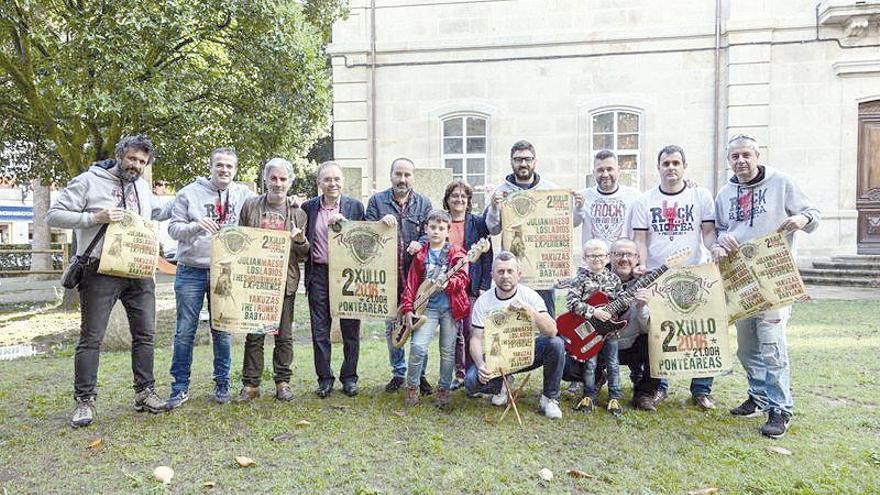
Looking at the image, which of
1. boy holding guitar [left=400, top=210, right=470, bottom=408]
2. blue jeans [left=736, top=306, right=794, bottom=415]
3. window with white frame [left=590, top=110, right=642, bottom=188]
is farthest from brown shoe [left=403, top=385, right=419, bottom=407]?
window with white frame [left=590, top=110, right=642, bottom=188]

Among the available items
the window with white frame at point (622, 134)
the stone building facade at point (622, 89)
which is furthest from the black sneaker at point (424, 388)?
the window with white frame at point (622, 134)

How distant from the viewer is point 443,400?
492 centimetres

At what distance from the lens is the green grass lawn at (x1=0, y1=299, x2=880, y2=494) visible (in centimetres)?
360

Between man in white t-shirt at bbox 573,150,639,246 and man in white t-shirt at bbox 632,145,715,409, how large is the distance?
21 centimetres

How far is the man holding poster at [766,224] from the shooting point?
435cm

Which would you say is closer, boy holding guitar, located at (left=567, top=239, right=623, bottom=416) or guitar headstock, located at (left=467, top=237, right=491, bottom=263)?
boy holding guitar, located at (left=567, top=239, right=623, bottom=416)

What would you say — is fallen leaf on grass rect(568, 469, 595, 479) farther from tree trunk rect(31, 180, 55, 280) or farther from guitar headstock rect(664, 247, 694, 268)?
tree trunk rect(31, 180, 55, 280)

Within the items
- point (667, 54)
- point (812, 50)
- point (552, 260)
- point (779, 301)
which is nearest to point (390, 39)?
point (667, 54)

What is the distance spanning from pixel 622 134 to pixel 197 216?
11771 millimetres

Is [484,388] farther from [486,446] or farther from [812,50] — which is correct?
[812,50]

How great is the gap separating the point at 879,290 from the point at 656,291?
35.2 feet

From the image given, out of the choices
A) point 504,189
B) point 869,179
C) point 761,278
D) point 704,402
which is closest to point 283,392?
point 504,189

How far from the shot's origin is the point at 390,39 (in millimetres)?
15258

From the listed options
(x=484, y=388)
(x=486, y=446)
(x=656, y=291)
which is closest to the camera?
(x=486, y=446)
